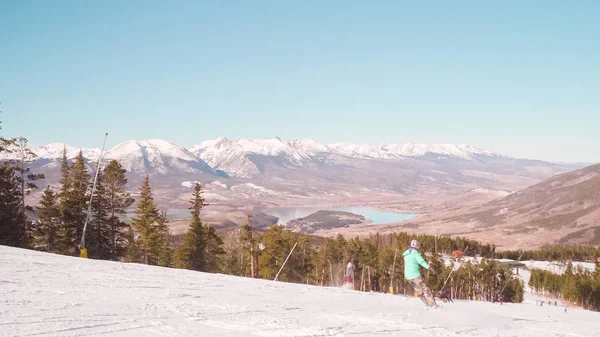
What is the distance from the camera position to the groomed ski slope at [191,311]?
860 centimetres

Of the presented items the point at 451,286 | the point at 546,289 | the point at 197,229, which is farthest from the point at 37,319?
the point at 546,289

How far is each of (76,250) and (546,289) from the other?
125522mm

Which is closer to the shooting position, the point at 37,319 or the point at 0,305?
the point at 37,319

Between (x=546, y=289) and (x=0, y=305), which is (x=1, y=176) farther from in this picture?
(x=546, y=289)

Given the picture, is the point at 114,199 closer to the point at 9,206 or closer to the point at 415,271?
the point at 9,206

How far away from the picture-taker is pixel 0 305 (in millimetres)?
9297

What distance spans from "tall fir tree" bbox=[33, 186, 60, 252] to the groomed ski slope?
30.3m

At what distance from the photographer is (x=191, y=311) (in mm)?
10539

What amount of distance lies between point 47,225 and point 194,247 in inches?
672

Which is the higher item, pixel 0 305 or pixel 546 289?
pixel 0 305

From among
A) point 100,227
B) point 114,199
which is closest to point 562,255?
point 114,199

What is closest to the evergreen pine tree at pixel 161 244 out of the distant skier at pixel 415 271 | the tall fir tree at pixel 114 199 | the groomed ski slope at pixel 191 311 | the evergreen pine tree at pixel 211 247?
the tall fir tree at pixel 114 199

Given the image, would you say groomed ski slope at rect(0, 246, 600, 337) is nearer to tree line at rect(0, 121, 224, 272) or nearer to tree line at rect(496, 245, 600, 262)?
tree line at rect(0, 121, 224, 272)

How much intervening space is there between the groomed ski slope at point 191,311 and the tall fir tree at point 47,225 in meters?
30.3
